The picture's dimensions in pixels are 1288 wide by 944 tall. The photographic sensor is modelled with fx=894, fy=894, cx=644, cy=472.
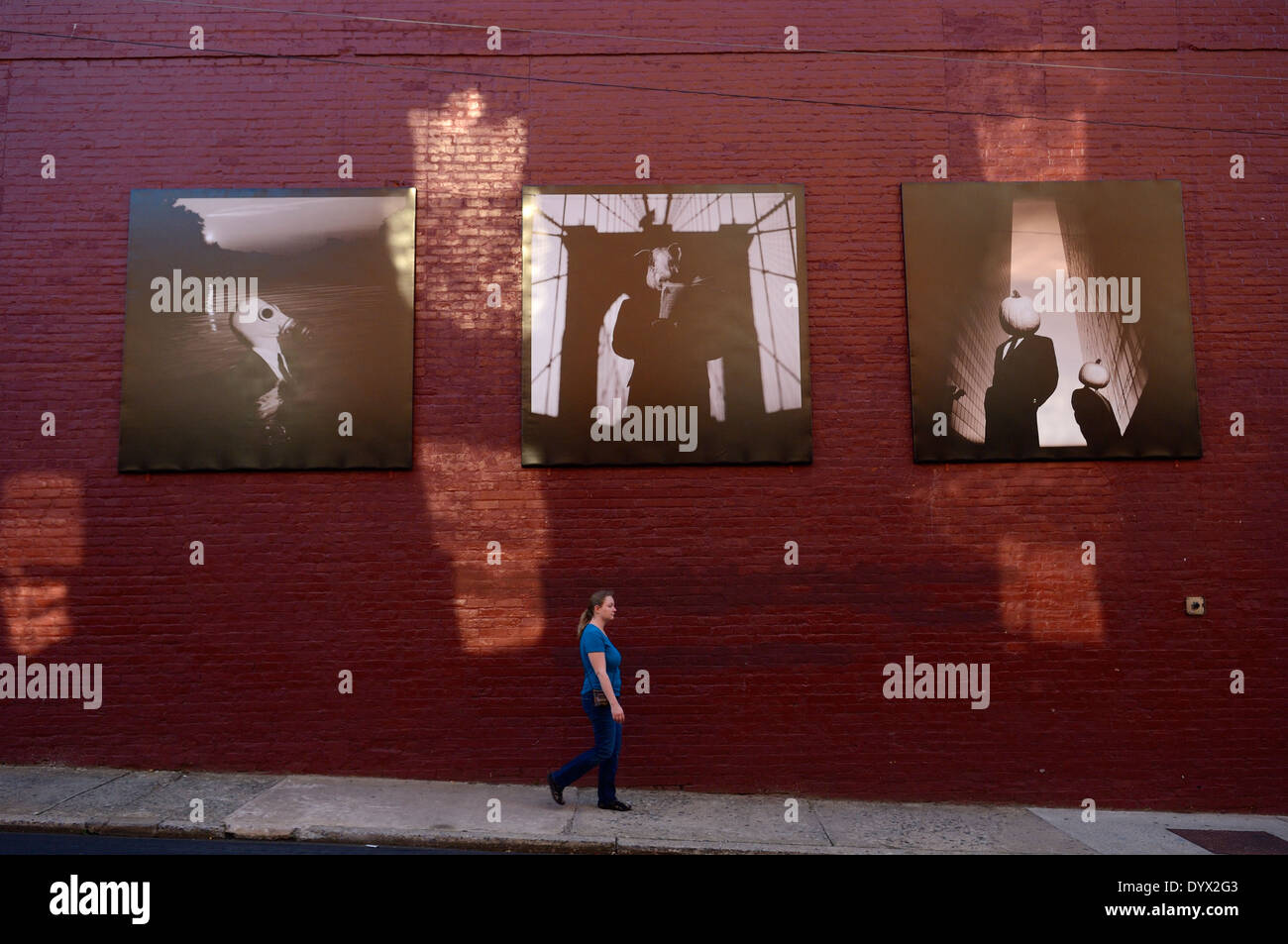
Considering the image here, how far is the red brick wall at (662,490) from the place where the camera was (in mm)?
8227

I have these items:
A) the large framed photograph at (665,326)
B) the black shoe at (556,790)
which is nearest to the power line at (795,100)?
the large framed photograph at (665,326)

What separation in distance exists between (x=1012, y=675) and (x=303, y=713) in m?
6.57

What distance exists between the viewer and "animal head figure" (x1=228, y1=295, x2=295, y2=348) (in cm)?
860

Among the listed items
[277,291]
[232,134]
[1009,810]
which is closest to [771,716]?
[1009,810]

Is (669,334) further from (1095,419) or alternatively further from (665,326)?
(1095,419)

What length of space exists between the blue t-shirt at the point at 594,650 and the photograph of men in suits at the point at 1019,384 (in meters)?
4.07

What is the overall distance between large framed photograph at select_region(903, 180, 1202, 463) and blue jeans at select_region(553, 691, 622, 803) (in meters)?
3.86

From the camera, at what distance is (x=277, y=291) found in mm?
8664

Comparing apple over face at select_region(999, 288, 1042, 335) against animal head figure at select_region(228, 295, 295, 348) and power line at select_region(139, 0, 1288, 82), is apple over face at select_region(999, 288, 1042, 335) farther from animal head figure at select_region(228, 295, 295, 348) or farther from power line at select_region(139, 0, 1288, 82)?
animal head figure at select_region(228, 295, 295, 348)

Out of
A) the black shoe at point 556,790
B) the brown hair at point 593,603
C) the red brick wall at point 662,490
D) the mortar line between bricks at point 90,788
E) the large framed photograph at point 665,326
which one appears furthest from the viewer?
the large framed photograph at point 665,326

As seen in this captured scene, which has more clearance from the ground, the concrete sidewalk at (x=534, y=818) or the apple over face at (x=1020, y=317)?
the apple over face at (x=1020, y=317)

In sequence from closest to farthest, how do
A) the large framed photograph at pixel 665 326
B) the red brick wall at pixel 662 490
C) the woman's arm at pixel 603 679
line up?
the woman's arm at pixel 603 679, the red brick wall at pixel 662 490, the large framed photograph at pixel 665 326

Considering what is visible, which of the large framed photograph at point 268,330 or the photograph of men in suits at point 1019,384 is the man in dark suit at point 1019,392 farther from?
the large framed photograph at point 268,330

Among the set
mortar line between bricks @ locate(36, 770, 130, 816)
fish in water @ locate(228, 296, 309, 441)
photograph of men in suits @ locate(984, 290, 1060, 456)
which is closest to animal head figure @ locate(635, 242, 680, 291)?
photograph of men in suits @ locate(984, 290, 1060, 456)
